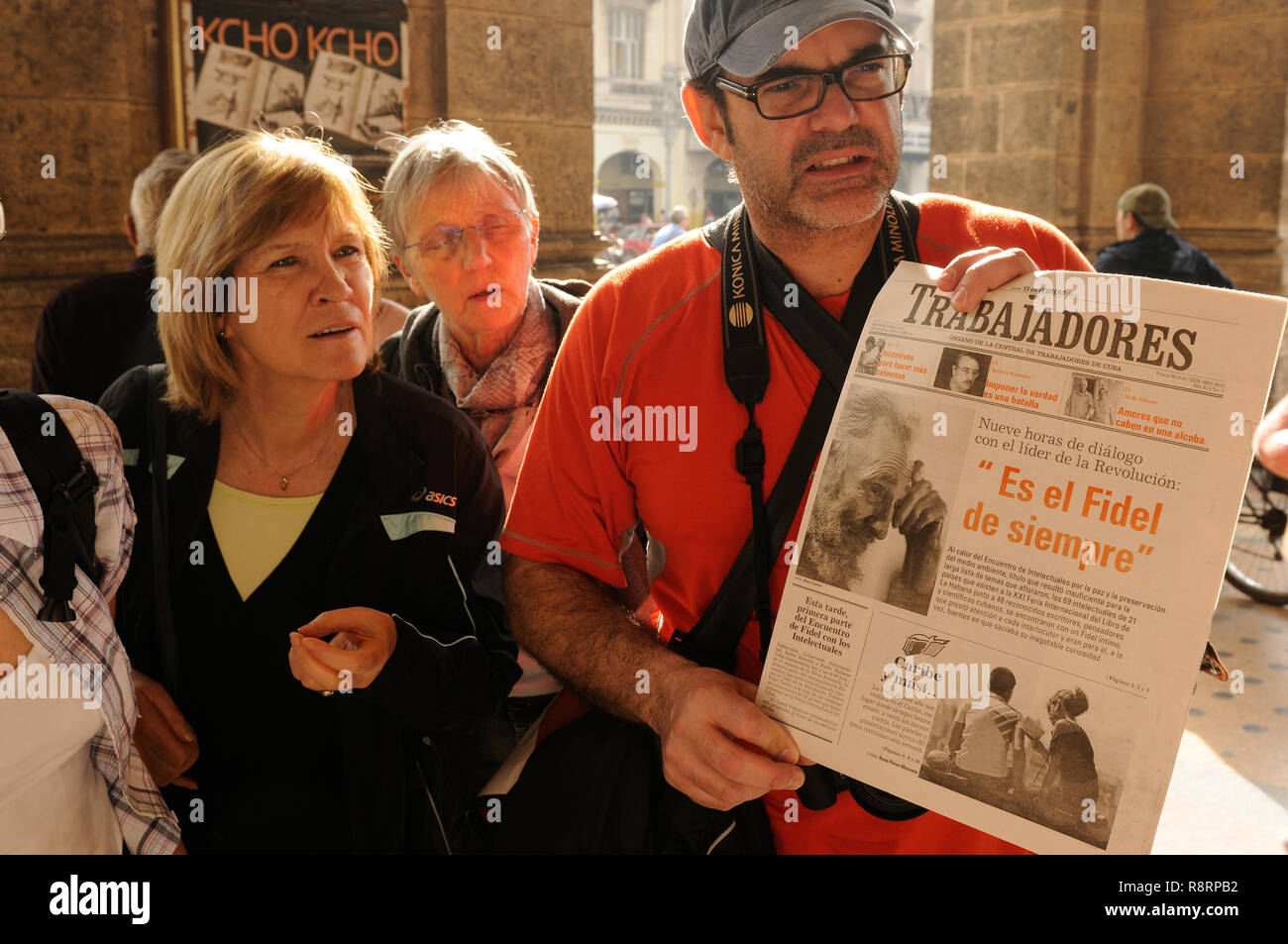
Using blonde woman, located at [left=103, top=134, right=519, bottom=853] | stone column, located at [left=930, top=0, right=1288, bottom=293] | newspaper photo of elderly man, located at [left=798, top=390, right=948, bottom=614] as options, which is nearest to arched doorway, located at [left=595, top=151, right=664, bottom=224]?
stone column, located at [left=930, top=0, right=1288, bottom=293]

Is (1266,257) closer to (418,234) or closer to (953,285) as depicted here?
(418,234)

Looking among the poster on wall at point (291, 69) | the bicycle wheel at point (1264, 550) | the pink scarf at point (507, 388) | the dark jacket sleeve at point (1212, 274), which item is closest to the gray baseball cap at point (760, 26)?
the pink scarf at point (507, 388)

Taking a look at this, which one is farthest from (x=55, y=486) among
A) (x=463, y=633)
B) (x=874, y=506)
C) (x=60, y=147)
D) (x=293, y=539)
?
(x=60, y=147)

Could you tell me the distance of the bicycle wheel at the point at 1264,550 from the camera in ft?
19.3

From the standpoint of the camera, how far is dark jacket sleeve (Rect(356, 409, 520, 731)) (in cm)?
167

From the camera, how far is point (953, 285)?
1.33 metres

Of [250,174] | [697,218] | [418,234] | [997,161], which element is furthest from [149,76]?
[697,218]

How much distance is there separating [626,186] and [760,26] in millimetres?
36978

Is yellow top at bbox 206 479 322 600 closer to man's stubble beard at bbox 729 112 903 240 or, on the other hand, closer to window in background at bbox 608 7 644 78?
man's stubble beard at bbox 729 112 903 240

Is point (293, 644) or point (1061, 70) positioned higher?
point (1061, 70)

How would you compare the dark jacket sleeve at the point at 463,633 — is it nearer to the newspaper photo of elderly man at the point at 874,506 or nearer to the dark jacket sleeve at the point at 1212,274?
the newspaper photo of elderly man at the point at 874,506

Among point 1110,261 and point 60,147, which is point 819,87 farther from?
point 1110,261

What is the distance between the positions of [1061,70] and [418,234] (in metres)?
5.81

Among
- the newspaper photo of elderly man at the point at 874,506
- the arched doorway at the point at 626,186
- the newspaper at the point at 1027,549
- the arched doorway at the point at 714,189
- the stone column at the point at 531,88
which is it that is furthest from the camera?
the arched doorway at the point at 714,189
